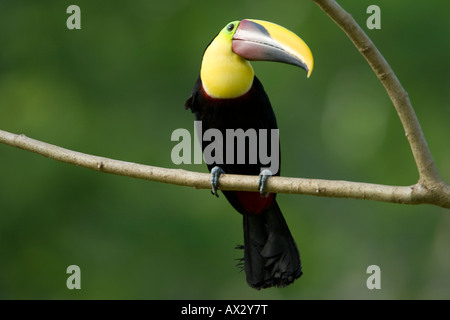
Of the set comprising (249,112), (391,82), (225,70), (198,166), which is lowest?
(391,82)

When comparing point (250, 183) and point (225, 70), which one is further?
point (225, 70)

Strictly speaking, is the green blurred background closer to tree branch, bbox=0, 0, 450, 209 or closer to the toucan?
the toucan

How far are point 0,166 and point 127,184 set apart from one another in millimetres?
1253

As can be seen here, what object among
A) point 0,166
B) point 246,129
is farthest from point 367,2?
point 0,166

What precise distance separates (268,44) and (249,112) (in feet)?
1.49

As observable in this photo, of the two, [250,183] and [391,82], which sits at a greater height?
[391,82]

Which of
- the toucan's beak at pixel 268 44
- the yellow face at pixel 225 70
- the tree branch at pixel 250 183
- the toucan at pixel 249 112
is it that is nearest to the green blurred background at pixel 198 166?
the toucan at pixel 249 112

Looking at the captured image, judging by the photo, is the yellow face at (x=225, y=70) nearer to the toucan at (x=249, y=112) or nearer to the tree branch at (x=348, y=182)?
the toucan at (x=249, y=112)

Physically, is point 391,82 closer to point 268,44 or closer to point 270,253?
point 268,44

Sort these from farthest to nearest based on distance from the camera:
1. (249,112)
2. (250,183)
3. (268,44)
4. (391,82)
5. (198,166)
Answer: (198,166) < (249,112) < (268,44) < (250,183) < (391,82)

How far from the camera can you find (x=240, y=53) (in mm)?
3596

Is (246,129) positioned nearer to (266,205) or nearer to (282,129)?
(266,205)

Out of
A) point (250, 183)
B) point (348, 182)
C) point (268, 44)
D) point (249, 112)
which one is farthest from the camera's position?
point (249, 112)

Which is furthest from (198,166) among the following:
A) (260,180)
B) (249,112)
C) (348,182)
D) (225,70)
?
(348,182)
